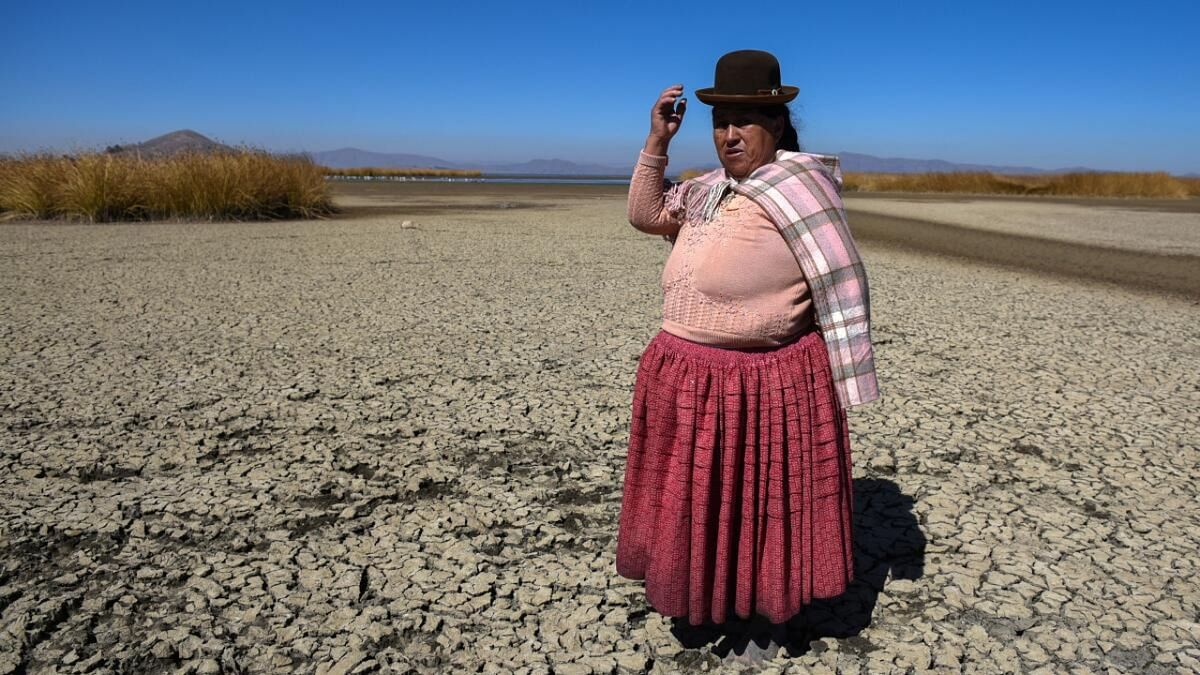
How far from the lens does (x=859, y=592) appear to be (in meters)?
2.49

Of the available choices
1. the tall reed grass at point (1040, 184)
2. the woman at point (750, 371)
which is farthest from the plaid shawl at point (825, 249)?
the tall reed grass at point (1040, 184)

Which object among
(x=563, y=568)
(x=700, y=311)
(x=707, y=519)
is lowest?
(x=563, y=568)

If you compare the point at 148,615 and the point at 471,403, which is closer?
the point at 148,615

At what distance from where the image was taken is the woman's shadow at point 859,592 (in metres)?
2.19

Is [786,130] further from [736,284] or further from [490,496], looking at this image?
[490,496]

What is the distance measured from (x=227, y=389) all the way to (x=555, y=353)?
179 centimetres

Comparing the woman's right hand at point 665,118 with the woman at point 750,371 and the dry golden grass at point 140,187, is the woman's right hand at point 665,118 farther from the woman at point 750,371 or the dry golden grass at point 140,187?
the dry golden grass at point 140,187

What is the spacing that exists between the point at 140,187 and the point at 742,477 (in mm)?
13212

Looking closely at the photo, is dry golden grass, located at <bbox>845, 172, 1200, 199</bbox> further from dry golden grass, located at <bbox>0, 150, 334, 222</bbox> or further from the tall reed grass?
dry golden grass, located at <bbox>0, 150, 334, 222</bbox>

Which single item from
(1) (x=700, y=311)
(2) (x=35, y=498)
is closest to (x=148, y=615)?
(2) (x=35, y=498)

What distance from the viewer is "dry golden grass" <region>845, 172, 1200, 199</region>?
28.5 m

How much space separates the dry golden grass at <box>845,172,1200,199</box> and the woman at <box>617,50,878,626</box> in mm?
31582

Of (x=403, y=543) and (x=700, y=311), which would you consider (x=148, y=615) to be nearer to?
(x=403, y=543)

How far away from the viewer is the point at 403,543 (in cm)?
271
